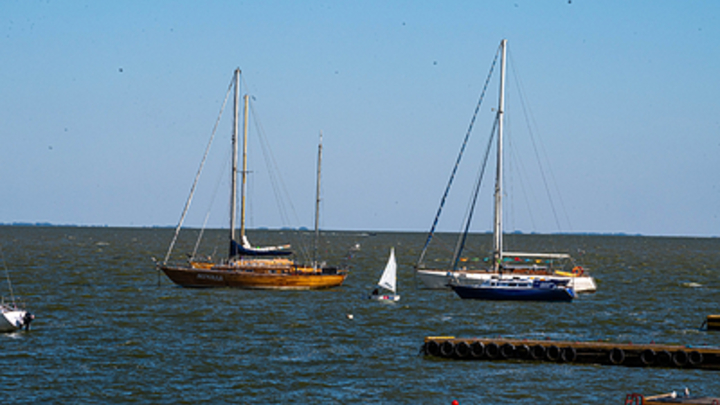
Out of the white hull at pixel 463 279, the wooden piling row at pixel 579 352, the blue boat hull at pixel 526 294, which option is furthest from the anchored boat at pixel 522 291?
the wooden piling row at pixel 579 352

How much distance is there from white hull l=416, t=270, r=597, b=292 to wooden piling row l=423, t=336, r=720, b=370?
3066 centimetres

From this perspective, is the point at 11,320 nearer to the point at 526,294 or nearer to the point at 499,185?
the point at 526,294

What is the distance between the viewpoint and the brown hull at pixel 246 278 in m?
75.1

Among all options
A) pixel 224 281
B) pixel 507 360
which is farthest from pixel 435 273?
pixel 507 360

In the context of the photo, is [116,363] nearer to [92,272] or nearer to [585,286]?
[585,286]

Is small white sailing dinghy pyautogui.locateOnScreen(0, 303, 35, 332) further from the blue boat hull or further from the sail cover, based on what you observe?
the blue boat hull

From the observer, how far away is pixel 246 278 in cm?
7506

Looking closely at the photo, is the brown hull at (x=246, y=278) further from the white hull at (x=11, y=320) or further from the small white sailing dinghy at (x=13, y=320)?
the white hull at (x=11, y=320)

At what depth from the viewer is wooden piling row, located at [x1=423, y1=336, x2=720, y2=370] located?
40438 mm

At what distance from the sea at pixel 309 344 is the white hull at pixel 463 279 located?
6.23 feet

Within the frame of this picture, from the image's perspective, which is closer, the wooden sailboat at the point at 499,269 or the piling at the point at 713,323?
the piling at the point at 713,323

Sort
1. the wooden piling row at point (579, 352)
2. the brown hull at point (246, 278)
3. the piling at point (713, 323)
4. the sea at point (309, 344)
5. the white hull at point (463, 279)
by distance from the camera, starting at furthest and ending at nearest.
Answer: the brown hull at point (246, 278) → the white hull at point (463, 279) → the piling at point (713, 323) → the wooden piling row at point (579, 352) → the sea at point (309, 344)

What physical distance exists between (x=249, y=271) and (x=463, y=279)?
65.3ft

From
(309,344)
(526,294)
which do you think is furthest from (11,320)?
(526,294)
